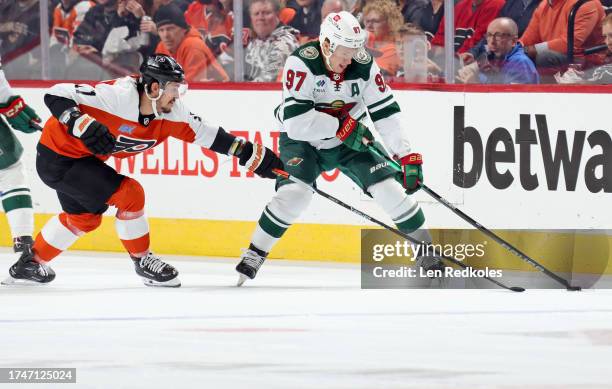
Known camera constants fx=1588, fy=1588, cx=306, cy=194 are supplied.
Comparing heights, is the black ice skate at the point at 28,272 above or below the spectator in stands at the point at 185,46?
below

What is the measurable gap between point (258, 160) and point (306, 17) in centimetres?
143

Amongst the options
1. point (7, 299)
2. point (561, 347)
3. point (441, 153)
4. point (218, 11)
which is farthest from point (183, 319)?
point (218, 11)

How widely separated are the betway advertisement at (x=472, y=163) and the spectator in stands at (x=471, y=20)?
0.26m

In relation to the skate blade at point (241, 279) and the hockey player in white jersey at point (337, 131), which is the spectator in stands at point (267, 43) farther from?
the skate blade at point (241, 279)

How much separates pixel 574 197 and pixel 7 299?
2.70 m

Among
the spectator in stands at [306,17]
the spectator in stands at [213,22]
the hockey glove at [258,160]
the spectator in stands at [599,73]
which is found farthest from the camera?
the spectator in stands at [213,22]

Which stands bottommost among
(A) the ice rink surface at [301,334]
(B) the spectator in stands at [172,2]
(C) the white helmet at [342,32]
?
(A) the ice rink surface at [301,334]

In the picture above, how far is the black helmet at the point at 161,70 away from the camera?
6.79m

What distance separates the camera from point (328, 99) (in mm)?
7062

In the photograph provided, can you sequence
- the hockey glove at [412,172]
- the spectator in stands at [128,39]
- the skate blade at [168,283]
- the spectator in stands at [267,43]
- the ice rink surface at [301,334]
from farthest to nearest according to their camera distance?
1. the spectator in stands at [128,39]
2. the spectator in stands at [267,43]
3. the skate blade at [168,283]
4. the hockey glove at [412,172]
5. the ice rink surface at [301,334]

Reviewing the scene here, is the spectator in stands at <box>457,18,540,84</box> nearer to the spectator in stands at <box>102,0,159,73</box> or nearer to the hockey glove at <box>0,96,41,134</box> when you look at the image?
the spectator in stands at <box>102,0,159,73</box>

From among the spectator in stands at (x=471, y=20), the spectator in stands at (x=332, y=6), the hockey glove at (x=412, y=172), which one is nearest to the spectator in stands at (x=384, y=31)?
the spectator in stands at (x=332, y=6)

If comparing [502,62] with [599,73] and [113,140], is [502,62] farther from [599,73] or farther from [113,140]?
[113,140]

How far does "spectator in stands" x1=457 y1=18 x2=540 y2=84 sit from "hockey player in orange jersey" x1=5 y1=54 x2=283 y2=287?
1297 millimetres
